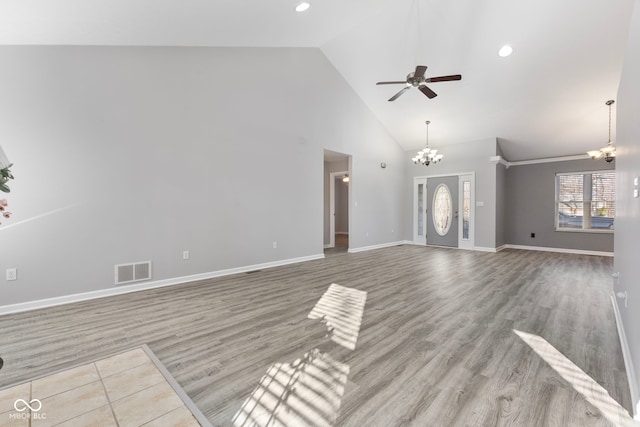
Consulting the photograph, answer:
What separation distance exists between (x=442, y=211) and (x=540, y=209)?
104 inches

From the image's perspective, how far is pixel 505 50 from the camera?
513 cm

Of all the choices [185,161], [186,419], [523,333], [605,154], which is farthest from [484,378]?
[605,154]

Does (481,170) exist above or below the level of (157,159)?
above

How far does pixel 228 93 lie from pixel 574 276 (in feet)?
22.2

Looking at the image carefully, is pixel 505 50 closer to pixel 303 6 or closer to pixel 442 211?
pixel 303 6

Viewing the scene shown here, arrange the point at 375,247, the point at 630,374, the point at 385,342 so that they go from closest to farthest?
the point at 630,374 → the point at 385,342 → the point at 375,247

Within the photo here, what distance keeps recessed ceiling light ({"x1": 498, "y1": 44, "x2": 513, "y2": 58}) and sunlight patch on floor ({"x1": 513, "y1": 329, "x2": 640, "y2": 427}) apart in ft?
16.5

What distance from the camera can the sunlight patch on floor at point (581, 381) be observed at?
5.08 ft

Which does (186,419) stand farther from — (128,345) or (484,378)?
(484,378)

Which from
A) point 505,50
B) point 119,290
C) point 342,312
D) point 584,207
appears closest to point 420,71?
point 505,50

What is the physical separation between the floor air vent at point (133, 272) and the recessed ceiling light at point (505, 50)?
6920 mm

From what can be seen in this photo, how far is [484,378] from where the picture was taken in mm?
1884

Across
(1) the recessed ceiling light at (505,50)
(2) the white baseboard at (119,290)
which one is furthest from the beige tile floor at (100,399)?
(1) the recessed ceiling light at (505,50)

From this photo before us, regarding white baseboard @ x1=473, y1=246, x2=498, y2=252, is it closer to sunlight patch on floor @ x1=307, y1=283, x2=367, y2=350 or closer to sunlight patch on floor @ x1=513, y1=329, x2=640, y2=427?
sunlight patch on floor @ x1=307, y1=283, x2=367, y2=350
